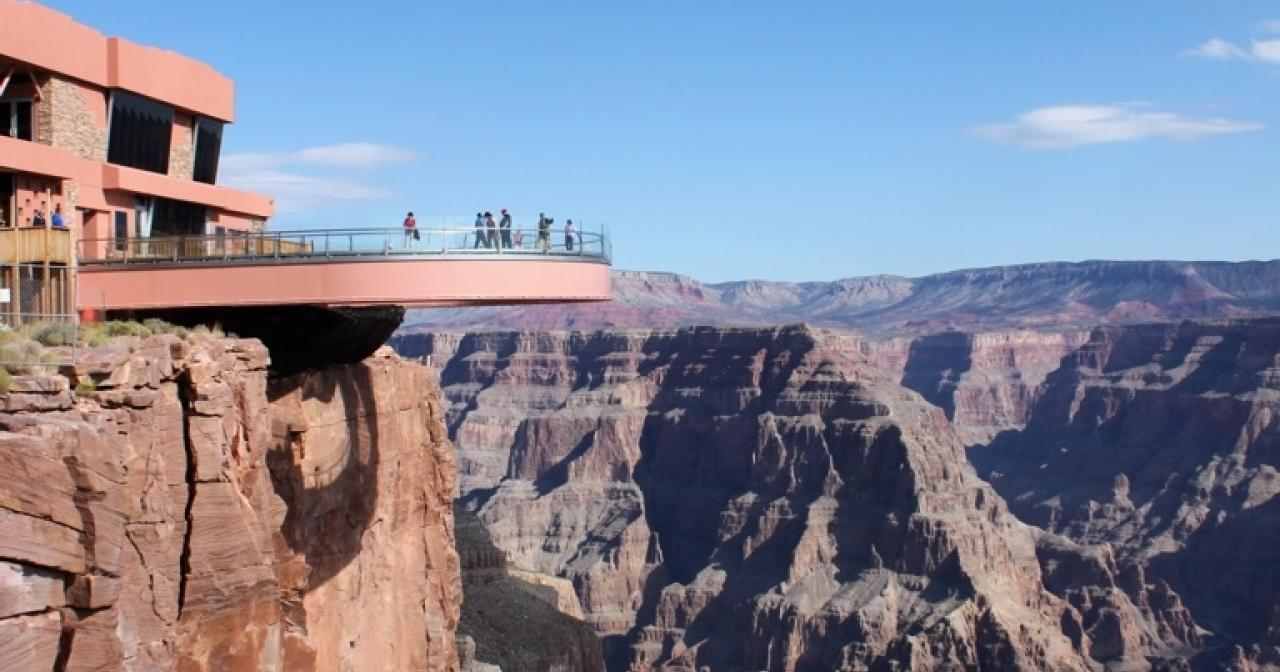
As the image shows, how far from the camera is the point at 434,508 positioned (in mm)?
39500

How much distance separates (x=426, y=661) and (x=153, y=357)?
20789 mm

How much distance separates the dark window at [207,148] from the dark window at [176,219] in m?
0.87

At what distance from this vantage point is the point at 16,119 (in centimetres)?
2433

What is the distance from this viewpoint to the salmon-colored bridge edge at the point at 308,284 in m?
23.8

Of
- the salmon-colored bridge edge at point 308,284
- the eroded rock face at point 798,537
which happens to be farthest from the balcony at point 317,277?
the eroded rock face at point 798,537

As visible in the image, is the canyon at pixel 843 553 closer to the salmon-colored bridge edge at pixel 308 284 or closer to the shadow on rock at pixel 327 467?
the shadow on rock at pixel 327 467

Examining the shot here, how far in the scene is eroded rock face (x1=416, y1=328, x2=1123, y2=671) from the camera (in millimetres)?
142125

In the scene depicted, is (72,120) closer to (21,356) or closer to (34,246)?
(34,246)

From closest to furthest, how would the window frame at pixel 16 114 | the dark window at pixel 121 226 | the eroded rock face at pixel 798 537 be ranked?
the window frame at pixel 16 114 < the dark window at pixel 121 226 < the eroded rock face at pixel 798 537

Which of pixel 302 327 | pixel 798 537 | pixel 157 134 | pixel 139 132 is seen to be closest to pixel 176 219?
pixel 157 134

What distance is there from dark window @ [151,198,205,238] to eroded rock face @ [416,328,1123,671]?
108 m

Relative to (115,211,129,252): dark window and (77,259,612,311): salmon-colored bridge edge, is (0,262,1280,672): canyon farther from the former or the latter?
(115,211,129,252): dark window

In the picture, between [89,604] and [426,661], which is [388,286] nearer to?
[89,604]

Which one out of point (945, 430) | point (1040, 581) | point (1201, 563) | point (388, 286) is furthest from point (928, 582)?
point (388, 286)
